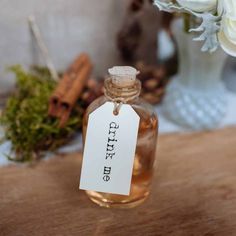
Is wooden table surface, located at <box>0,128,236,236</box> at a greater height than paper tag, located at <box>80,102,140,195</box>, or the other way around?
paper tag, located at <box>80,102,140,195</box>

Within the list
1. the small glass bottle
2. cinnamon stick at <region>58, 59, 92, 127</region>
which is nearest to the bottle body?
the small glass bottle

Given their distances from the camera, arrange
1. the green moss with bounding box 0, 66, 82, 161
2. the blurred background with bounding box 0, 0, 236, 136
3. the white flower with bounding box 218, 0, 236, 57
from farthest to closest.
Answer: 1. the blurred background with bounding box 0, 0, 236, 136
2. the green moss with bounding box 0, 66, 82, 161
3. the white flower with bounding box 218, 0, 236, 57

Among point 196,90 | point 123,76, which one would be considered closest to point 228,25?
point 123,76

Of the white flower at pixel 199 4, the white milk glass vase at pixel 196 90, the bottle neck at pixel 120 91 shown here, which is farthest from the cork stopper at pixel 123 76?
the white milk glass vase at pixel 196 90

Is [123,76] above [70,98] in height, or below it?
above

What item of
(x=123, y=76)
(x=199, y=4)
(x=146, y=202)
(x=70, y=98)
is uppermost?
(x=199, y=4)

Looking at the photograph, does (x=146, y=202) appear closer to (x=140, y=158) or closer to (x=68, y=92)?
(x=140, y=158)

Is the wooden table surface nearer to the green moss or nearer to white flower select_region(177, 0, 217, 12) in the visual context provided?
the green moss
